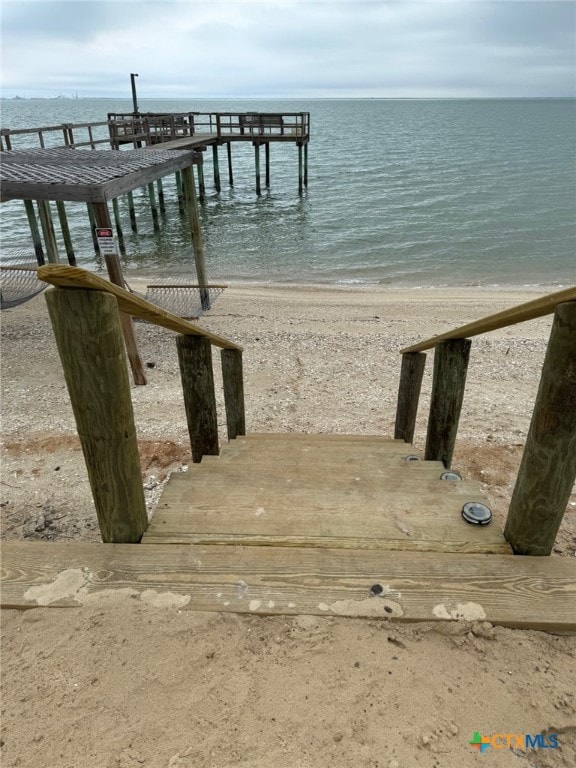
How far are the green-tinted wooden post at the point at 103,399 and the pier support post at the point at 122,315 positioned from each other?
464cm

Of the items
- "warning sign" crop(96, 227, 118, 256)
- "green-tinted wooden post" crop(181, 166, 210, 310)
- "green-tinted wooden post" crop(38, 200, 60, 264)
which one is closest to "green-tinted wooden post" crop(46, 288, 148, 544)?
"warning sign" crop(96, 227, 118, 256)

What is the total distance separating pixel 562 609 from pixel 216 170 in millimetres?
30633

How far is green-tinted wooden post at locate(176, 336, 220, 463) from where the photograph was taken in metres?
2.98

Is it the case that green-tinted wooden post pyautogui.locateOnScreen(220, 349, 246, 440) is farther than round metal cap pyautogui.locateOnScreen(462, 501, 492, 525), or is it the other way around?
green-tinted wooden post pyautogui.locateOnScreen(220, 349, 246, 440)

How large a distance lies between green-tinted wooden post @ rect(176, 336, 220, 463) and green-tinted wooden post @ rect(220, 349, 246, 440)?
0.82m

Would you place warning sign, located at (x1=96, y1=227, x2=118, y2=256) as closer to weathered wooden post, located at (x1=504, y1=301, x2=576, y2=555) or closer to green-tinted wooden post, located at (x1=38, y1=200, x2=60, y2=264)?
weathered wooden post, located at (x1=504, y1=301, x2=576, y2=555)

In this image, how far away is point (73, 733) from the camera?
54.2 inches

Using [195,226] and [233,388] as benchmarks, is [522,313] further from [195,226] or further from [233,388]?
[195,226]

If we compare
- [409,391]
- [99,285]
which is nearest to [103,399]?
[99,285]

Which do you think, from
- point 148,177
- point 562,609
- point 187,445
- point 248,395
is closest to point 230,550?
point 562,609

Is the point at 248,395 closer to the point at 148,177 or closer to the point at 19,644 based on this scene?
the point at 148,177

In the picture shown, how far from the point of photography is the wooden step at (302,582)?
1.72m

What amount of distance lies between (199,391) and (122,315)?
12.8 ft

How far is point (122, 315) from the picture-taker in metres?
6.56
